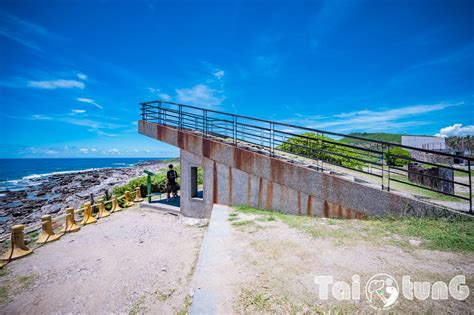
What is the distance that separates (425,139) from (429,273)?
4630 centimetres

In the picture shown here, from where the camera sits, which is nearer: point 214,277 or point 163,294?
point 214,277

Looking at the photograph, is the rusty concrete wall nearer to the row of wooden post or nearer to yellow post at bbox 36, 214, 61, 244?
the row of wooden post

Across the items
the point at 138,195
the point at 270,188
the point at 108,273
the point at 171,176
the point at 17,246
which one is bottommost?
the point at 108,273

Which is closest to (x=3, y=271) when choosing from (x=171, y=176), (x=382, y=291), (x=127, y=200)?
(x=171, y=176)

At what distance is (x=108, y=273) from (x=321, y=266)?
17.7 ft

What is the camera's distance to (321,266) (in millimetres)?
3408

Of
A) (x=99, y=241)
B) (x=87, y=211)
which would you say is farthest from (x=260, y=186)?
(x=87, y=211)

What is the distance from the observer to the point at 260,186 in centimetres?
768

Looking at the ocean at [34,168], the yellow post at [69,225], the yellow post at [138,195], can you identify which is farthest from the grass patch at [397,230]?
the ocean at [34,168]

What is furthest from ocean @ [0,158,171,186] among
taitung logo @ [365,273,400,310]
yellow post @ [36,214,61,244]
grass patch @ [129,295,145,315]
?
taitung logo @ [365,273,400,310]

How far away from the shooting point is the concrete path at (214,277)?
261 cm

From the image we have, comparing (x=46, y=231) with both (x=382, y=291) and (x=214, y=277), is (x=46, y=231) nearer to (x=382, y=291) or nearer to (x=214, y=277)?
(x=214, y=277)

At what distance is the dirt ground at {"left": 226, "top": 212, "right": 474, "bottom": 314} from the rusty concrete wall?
1080 millimetres

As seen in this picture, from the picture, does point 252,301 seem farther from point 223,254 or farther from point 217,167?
point 217,167
